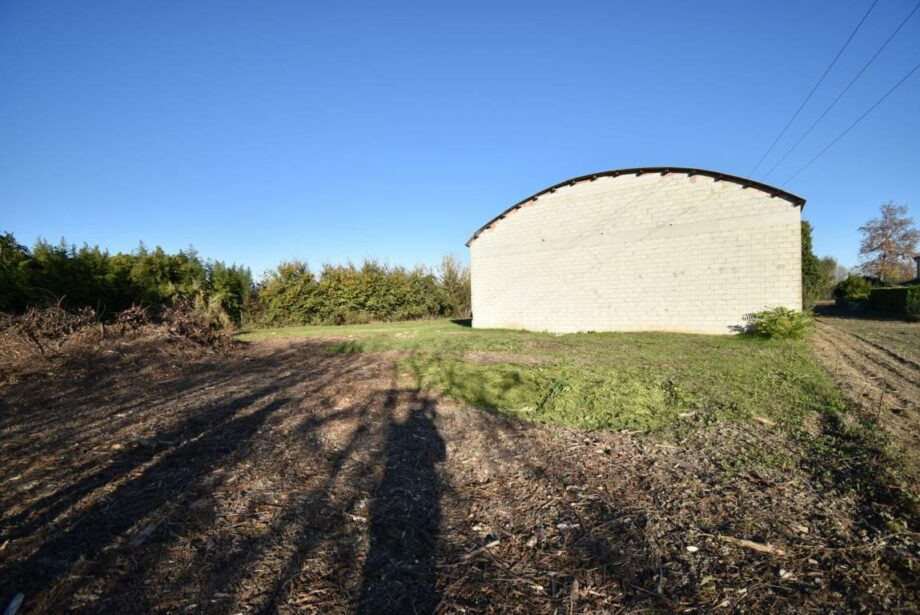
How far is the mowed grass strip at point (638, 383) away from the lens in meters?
4.41

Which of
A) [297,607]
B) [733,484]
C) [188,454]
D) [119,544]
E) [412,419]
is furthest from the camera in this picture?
[412,419]

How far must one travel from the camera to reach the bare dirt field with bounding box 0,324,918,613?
1.84m

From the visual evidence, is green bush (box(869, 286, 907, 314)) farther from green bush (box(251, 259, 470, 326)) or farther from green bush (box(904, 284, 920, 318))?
green bush (box(251, 259, 470, 326))

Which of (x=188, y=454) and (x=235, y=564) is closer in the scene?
(x=235, y=564)

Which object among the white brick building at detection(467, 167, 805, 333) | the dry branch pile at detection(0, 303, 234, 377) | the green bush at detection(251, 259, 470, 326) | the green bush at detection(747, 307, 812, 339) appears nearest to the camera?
the dry branch pile at detection(0, 303, 234, 377)

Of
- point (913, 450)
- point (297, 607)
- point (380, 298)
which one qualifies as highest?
point (380, 298)

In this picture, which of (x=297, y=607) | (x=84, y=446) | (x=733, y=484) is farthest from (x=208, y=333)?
(x=733, y=484)

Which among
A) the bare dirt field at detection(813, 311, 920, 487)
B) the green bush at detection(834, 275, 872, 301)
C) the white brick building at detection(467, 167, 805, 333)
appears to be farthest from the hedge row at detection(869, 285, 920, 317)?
the white brick building at detection(467, 167, 805, 333)

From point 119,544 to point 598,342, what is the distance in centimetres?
1072

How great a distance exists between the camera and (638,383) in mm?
5559

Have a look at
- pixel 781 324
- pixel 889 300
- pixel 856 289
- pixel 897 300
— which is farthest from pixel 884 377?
pixel 856 289

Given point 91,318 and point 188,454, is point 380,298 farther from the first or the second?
point 188,454

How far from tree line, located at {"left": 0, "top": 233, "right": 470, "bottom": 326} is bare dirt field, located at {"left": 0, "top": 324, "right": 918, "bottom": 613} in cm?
929

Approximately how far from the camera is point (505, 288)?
17.1m
